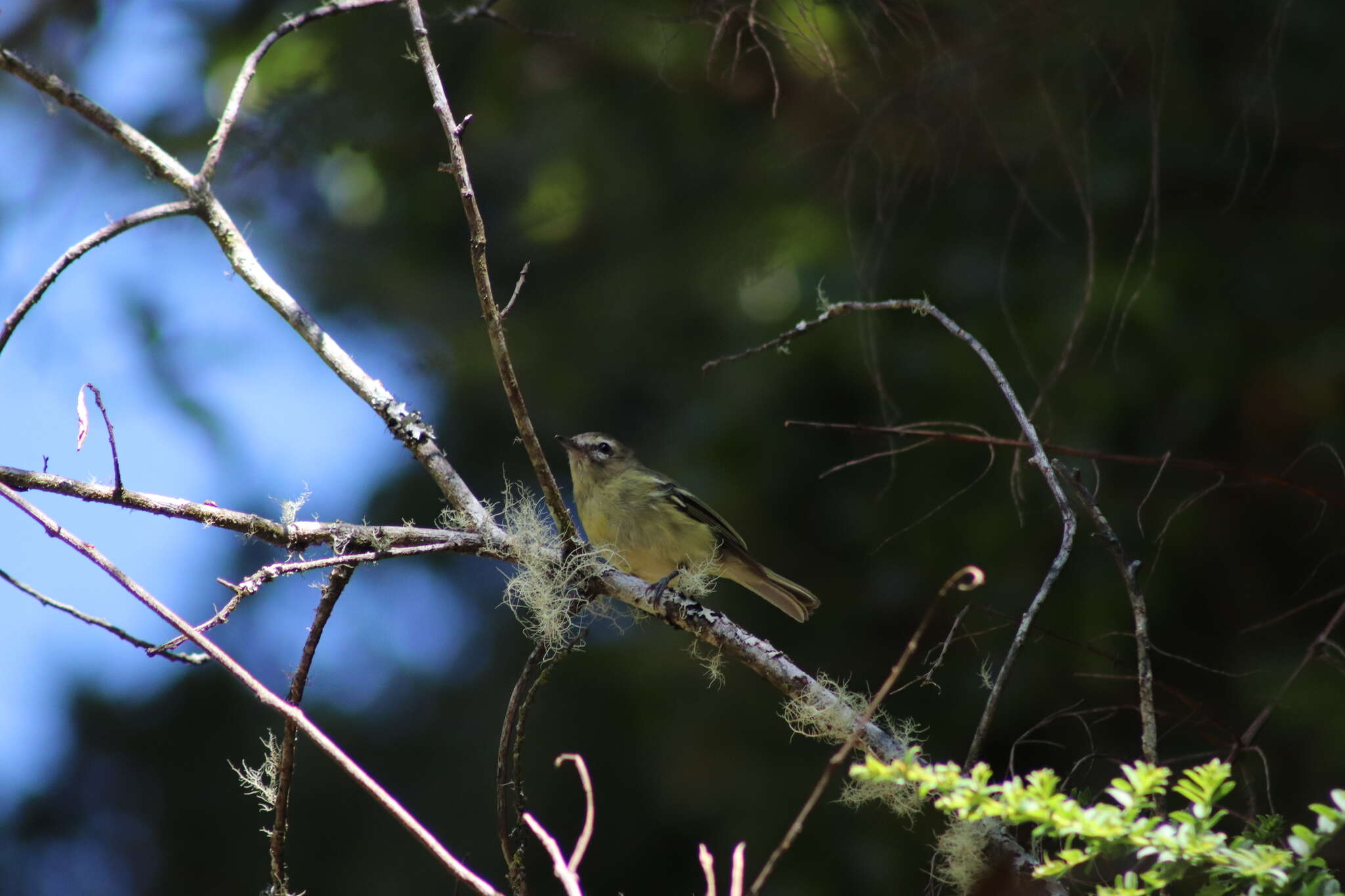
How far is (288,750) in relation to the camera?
2070mm

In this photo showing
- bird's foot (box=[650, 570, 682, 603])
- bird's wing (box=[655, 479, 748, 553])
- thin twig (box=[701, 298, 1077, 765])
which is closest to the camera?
thin twig (box=[701, 298, 1077, 765])

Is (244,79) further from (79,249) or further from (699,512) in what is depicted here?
(699,512)

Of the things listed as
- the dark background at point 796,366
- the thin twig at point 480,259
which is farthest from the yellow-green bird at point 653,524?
the thin twig at point 480,259

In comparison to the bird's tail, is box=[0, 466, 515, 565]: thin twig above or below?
above

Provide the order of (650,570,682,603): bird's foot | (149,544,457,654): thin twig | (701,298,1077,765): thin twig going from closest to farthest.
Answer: (701,298,1077,765): thin twig < (149,544,457,654): thin twig < (650,570,682,603): bird's foot

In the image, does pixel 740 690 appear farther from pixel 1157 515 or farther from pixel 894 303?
pixel 894 303

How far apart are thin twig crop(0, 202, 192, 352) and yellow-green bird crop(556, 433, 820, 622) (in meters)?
1.83

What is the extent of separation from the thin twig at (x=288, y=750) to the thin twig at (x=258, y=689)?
0.25m

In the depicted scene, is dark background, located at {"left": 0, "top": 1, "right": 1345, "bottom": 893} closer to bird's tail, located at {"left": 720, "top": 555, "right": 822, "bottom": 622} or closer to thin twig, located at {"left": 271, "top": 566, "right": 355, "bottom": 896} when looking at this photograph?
bird's tail, located at {"left": 720, "top": 555, "right": 822, "bottom": 622}

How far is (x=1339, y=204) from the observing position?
13.9ft

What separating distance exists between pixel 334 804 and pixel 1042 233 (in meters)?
4.40

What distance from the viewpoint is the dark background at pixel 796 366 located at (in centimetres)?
393

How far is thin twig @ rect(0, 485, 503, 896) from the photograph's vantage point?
158 centimetres

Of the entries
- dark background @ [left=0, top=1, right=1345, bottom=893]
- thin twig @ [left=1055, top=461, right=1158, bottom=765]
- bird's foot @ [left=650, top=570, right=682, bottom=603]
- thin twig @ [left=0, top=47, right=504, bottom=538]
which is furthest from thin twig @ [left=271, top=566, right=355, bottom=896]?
dark background @ [left=0, top=1, right=1345, bottom=893]
